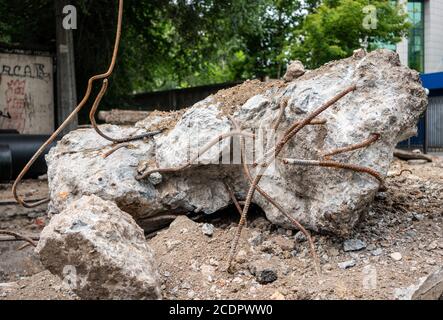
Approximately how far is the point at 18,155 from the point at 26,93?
8.99 ft

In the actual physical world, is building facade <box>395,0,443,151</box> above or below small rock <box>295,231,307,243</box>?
above

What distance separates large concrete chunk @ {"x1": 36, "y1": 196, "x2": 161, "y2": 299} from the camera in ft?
7.56

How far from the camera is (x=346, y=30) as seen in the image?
37.1 feet

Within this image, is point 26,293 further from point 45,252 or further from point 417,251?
point 417,251

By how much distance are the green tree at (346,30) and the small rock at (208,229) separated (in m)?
8.22

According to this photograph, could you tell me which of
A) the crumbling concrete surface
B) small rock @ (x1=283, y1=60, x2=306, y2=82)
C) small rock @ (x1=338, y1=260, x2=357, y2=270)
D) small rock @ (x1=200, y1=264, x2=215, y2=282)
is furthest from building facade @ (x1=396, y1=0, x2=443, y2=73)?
small rock @ (x1=200, y1=264, x2=215, y2=282)

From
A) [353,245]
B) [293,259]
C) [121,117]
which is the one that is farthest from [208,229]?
[121,117]

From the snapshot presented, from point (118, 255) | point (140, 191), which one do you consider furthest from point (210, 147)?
point (118, 255)

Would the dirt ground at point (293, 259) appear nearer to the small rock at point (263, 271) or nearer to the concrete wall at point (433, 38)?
the small rock at point (263, 271)

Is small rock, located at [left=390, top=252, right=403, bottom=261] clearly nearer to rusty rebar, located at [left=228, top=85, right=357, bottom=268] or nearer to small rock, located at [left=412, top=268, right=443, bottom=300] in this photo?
small rock, located at [left=412, top=268, right=443, bottom=300]

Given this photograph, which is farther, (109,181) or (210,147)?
(109,181)

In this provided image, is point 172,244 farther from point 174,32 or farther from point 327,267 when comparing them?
point 174,32

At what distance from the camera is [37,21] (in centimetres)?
941

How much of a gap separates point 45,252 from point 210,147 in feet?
4.02
